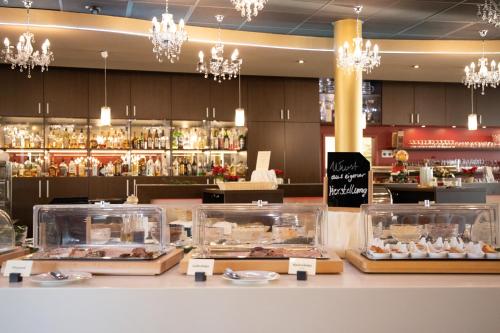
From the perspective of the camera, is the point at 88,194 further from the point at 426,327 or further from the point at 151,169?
the point at 426,327

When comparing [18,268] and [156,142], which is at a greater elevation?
[156,142]

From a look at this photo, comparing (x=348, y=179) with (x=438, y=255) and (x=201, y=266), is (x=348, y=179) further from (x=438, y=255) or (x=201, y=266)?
(x=201, y=266)

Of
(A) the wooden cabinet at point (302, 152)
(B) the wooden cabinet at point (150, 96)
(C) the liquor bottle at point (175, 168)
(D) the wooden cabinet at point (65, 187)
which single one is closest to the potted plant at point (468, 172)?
(A) the wooden cabinet at point (302, 152)

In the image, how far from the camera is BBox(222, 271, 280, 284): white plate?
2.37m

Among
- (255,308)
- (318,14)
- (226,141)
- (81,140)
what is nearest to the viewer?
(255,308)

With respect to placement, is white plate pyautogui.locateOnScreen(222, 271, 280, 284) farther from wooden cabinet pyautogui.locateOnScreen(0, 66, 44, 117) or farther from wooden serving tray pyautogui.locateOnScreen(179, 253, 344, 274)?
wooden cabinet pyautogui.locateOnScreen(0, 66, 44, 117)

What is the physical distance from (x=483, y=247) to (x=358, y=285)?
74 centimetres

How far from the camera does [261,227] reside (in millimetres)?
2996

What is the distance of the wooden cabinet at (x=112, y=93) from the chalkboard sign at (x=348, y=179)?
6.68 m

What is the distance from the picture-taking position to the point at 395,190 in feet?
27.9

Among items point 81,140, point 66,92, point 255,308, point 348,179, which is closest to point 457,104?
point 81,140

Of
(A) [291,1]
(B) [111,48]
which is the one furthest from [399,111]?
(B) [111,48]

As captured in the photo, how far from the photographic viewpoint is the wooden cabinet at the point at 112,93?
9.51m

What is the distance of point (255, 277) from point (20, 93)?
7876mm
